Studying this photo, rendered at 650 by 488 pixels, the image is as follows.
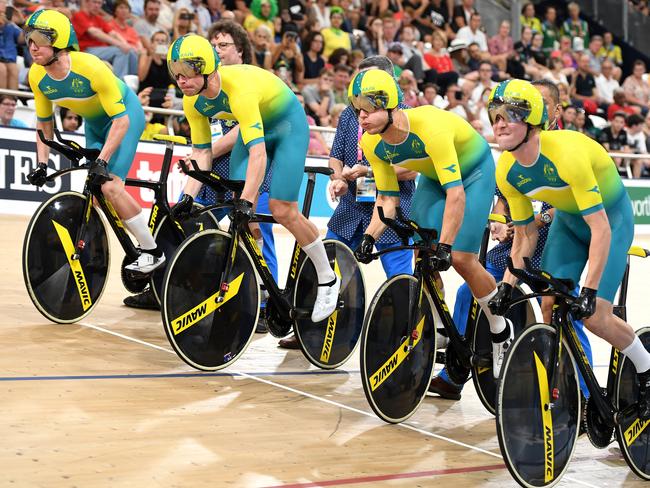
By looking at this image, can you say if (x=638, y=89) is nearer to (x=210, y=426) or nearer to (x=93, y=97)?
(x=93, y=97)

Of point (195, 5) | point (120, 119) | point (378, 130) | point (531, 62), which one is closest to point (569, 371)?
point (378, 130)

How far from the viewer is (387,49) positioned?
15.2m

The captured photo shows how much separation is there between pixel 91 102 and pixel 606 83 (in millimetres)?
14820

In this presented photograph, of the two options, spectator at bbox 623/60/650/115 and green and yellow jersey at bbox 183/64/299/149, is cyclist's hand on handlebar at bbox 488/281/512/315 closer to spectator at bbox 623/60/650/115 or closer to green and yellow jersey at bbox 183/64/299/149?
green and yellow jersey at bbox 183/64/299/149

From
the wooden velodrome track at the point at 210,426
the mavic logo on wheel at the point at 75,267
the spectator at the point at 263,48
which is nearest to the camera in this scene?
the wooden velodrome track at the point at 210,426

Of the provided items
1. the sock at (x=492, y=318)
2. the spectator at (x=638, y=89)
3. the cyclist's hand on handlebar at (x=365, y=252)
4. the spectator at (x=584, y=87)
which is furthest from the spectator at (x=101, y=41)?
the spectator at (x=638, y=89)

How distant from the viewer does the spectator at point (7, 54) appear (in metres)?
10.6

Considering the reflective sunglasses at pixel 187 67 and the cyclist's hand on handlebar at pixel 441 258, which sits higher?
the reflective sunglasses at pixel 187 67

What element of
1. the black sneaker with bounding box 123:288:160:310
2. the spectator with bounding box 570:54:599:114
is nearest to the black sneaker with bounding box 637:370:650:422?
the black sneaker with bounding box 123:288:160:310

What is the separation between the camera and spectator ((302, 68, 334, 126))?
13.1 metres

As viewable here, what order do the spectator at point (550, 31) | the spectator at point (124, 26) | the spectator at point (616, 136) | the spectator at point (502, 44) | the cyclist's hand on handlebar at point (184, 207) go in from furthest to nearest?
the spectator at point (550, 31) < the spectator at point (502, 44) < the spectator at point (616, 136) < the spectator at point (124, 26) < the cyclist's hand on handlebar at point (184, 207)

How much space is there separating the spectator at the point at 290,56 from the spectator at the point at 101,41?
87.9 inches

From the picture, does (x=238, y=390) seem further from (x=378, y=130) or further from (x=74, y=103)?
(x=74, y=103)

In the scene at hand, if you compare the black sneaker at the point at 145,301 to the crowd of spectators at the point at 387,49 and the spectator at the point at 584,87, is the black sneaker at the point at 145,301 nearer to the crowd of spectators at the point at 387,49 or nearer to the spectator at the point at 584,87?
the crowd of spectators at the point at 387,49
